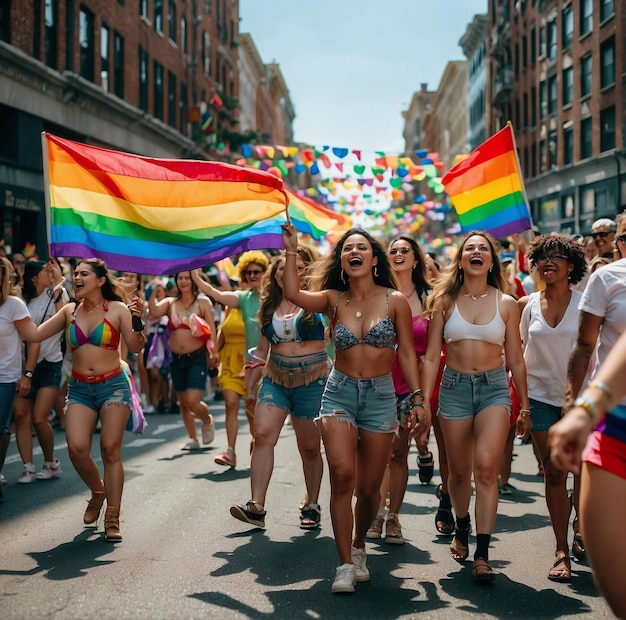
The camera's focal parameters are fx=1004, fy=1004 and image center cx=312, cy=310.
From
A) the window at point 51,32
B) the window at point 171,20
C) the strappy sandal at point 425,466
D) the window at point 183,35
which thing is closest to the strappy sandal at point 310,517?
the strappy sandal at point 425,466

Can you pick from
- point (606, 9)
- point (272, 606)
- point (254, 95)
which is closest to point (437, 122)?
point (254, 95)

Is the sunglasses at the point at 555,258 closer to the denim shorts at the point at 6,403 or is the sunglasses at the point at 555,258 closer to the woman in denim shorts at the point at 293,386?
the woman in denim shorts at the point at 293,386

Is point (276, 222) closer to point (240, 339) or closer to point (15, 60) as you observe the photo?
point (240, 339)

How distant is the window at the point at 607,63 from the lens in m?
36.6

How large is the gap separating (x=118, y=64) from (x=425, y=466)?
24820 mm

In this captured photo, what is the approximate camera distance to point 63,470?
10.1 meters

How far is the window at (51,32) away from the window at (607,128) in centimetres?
2091

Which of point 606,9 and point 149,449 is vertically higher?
point 606,9

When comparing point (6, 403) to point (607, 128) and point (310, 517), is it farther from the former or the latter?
point (607, 128)

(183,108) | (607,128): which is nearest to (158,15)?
(183,108)

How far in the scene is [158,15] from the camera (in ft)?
120

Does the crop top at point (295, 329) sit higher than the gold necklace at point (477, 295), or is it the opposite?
the gold necklace at point (477, 295)

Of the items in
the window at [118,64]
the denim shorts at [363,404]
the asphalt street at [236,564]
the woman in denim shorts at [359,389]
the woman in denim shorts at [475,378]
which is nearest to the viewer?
the asphalt street at [236,564]

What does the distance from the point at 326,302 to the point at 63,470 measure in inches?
196
